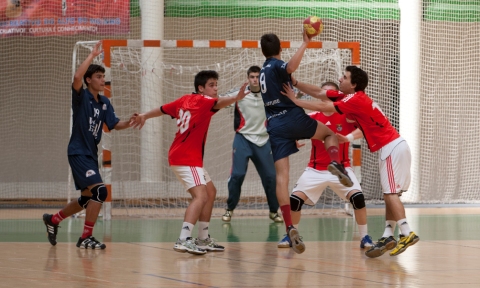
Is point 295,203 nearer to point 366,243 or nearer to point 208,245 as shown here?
point 366,243

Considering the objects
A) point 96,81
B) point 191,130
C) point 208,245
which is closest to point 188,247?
point 208,245

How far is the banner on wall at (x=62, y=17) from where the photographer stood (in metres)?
13.7

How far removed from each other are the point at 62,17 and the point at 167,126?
2603 mm

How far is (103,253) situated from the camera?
760 cm

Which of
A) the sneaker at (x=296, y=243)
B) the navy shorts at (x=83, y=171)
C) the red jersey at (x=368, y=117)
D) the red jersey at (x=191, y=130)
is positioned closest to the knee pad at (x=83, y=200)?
the navy shorts at (x=83, y=171)

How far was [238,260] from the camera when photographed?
7.17m

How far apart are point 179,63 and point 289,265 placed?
28.5ft

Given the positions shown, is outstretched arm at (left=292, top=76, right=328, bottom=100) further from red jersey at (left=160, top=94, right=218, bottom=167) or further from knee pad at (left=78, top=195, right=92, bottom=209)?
knee pad at (left=78, top=195, right=92, bottom=209)

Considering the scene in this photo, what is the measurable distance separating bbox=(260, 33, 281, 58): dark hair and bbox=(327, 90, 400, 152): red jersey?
80cm

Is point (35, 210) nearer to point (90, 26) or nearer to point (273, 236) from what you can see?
point (90, 26)

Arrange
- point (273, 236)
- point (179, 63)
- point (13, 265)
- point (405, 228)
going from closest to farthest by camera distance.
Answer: point (13, 265) → point (405, 228) → point (273, 236) → point (179, 63)

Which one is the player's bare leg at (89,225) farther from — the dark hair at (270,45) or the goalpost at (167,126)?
the goalpost at (167,126)

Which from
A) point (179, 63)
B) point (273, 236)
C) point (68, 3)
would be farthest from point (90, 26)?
point (273, 236)

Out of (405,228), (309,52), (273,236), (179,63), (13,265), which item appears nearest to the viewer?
(13,265)
